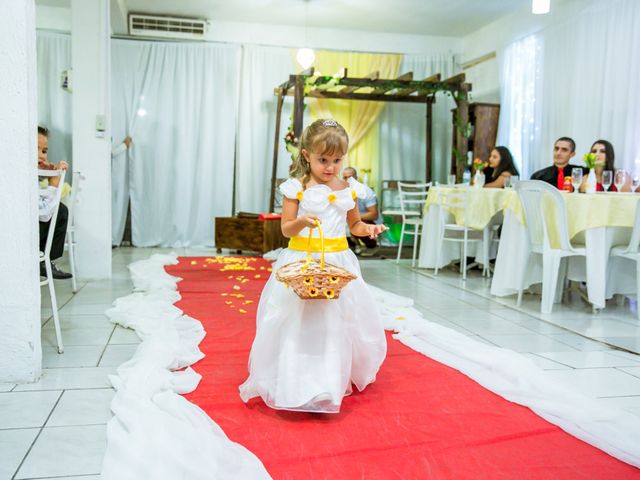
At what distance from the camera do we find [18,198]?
8.35 ft

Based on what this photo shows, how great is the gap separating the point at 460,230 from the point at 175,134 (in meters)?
4.53

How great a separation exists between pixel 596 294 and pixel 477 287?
1336 mm

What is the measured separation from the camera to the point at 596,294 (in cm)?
418

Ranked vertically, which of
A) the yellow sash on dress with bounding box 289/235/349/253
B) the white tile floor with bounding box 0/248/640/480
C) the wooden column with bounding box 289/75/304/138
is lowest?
the white tile floor with bounding box 0/248/640/480

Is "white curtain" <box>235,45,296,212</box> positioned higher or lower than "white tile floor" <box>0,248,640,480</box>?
higher

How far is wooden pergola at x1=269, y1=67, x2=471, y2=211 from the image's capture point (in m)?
7.50

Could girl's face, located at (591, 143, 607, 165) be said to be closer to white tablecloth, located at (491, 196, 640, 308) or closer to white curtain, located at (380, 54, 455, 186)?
white tablecloth, located at (491, 196, 640, 308)

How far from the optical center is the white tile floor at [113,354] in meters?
1.95

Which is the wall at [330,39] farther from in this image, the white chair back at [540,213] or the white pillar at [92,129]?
the white chair back at [540,213]

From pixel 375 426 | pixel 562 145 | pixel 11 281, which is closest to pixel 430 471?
Answer: pixel 375 426

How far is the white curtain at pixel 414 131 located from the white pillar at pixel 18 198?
23.0ft

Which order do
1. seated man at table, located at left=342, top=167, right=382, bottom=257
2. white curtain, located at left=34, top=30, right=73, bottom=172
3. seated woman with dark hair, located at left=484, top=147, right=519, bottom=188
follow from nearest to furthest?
seated woman with dark hair, located at left=484, top=147, right=519, bottom=188, seated man at table, located at left=342, top=167, right=382, bottom=257, white curtain, located at left=34, top=30, right=73, bottom=172

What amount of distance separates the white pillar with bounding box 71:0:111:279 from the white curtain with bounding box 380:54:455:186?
484 cm

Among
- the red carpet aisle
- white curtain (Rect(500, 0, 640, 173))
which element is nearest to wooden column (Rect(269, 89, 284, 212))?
white curtain (Rect(500, 0, 640, 173))
